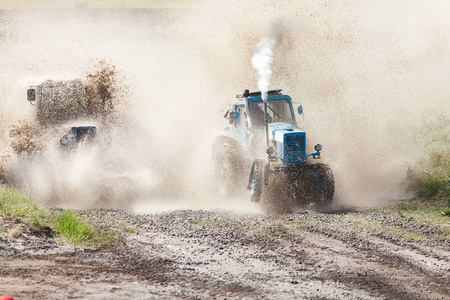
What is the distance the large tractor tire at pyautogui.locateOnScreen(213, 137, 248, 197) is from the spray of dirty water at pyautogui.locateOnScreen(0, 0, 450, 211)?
36cm

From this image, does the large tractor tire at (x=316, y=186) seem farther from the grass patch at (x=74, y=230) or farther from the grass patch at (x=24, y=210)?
the grass patch at (x=24, y=210)

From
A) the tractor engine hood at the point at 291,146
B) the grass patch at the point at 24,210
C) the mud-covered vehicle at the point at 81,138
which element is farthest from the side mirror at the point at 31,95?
the tractor engine hood at the point at 291,146

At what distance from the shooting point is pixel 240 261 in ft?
26.2

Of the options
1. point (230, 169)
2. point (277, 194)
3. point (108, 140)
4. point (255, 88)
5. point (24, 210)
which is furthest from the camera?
point (255, 88)

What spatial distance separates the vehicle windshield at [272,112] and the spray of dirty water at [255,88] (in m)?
2.11

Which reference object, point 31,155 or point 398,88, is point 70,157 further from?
point 398,88

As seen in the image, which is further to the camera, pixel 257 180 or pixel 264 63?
pixel 264 63

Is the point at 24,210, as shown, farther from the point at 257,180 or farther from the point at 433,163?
the point at 433,163

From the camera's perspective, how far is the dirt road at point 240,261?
666cm

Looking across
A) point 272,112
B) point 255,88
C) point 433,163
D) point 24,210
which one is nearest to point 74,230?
point 24,210

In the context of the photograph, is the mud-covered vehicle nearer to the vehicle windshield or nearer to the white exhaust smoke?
the vehicle windshield

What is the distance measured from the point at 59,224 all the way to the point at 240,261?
11.8ft

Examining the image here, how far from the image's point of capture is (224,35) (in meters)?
23.1

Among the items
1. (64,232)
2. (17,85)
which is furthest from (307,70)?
(64,232)
